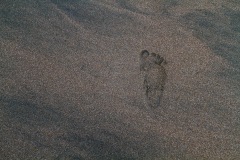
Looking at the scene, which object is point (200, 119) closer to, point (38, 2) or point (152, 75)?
point (152, 75)

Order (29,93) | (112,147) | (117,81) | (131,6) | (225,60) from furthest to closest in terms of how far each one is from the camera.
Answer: (131,6), (225,60), (117,81), (29,93), (112,147)

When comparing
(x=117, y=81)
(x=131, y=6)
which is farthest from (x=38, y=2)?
(x=117, y=81)

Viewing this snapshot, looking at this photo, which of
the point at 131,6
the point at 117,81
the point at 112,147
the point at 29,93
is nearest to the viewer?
the point at 112,147

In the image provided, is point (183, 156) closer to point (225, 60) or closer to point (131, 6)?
point (225, 60)

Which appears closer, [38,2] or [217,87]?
[217,87]

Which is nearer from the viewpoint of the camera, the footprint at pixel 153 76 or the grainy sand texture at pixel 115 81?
the grainy sand texture at pixel 115 81

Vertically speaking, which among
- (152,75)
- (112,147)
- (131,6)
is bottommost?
(112,147)

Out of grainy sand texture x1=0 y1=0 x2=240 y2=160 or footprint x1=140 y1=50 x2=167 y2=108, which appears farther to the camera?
footprint x1=140 y1=50 x2=167 y2=108

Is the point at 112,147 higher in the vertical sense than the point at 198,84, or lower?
lower
